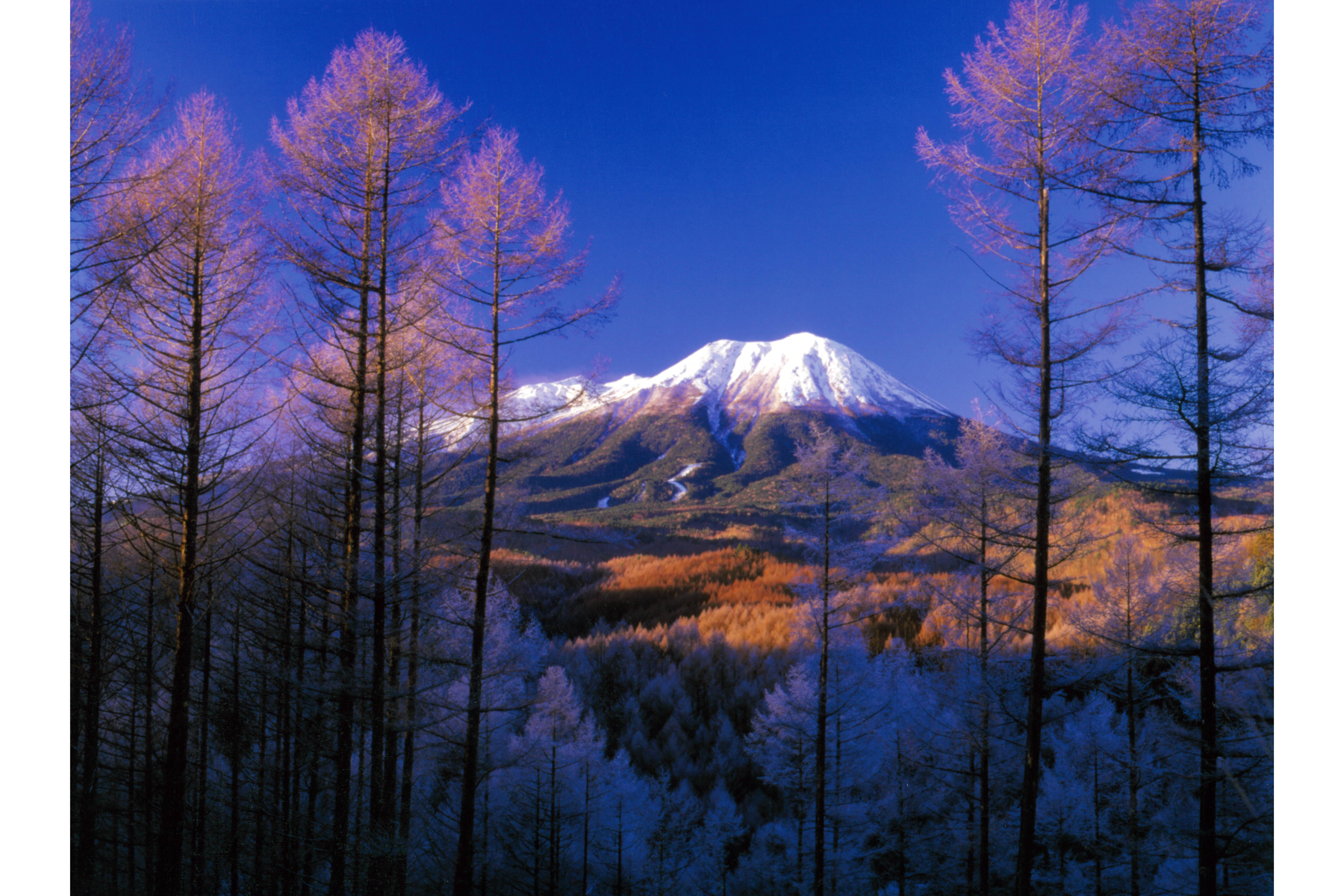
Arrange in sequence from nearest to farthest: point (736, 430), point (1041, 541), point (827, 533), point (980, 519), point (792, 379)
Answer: point (1041, 541) < point (980, 519) < point (827, 533) < point (792, 379) < point (736, 430)

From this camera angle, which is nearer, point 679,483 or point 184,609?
point 184,609

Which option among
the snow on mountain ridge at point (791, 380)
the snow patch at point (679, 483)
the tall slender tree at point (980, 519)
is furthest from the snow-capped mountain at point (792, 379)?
the tall slender tree at point (980, 519)

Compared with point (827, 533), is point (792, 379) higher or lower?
higher

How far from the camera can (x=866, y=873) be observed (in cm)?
966

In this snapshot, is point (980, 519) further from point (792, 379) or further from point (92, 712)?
point (792, 379)

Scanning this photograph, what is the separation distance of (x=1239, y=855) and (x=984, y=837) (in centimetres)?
318

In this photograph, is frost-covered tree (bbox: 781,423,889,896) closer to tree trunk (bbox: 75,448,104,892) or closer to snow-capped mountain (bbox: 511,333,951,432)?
tree trunk (bbox: 75,448,104,892)

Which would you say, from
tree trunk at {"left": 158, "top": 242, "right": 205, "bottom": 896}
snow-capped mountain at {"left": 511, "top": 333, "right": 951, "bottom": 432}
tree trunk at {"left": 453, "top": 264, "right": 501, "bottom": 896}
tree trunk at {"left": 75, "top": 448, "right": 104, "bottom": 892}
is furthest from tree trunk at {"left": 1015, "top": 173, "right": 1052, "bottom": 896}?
snow-capped mountain at {"left": 511, "top": 333, "right": 951, "bottom": 432}

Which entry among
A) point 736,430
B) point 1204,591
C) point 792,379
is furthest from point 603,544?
point 736,430
